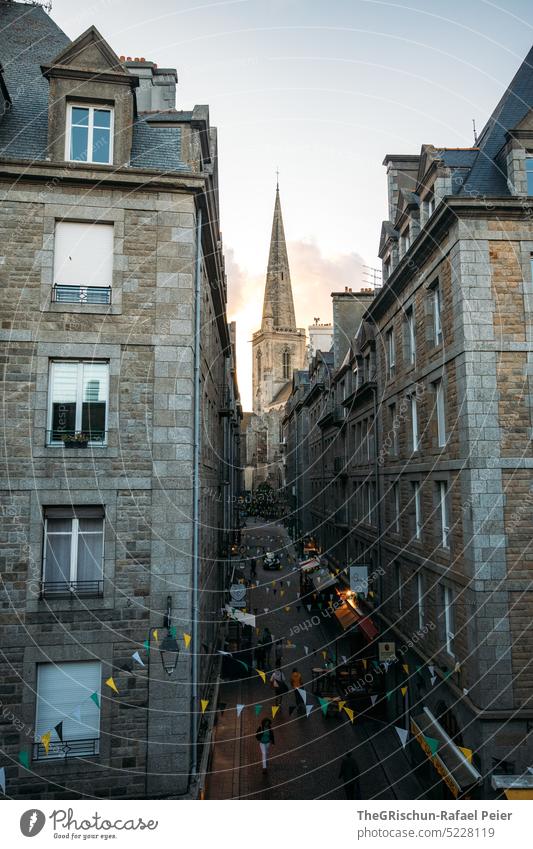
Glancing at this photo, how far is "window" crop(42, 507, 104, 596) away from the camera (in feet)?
34.7

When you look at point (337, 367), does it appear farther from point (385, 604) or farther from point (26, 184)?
point (26, 184)

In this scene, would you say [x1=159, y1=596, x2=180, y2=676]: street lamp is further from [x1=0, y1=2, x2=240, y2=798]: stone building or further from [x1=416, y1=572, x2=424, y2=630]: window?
[x1=416, y1=572, x2=424, y2=630]: window

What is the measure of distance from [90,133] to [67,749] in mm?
12121

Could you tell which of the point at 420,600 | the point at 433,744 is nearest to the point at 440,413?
the point at 420,600

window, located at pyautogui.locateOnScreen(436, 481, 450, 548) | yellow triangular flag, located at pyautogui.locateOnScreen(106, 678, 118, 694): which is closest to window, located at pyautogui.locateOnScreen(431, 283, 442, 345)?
window, located at pyautogui.locateOnScreen(436, 481, 450, 548)

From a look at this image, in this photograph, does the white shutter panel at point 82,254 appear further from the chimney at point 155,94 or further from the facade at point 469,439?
the facade at point 469,439

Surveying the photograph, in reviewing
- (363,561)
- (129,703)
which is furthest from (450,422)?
(363,561)

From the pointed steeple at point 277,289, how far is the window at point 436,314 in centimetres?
11061

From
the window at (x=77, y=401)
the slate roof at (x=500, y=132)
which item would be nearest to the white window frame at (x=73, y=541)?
the window at (x=77, y=401)

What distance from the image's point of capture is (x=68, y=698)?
10.2 m

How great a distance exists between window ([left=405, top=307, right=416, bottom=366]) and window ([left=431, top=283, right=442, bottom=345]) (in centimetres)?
169
